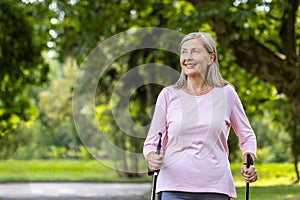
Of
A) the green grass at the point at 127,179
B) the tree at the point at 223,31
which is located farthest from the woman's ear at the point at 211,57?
the tree at the point at 223,31

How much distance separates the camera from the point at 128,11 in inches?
664

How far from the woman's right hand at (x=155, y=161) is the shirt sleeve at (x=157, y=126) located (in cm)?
5

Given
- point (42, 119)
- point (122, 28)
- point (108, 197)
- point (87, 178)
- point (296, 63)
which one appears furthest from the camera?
point (42, 119)

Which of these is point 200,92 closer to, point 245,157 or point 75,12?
point 245,157

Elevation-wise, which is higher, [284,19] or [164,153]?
[284,19]

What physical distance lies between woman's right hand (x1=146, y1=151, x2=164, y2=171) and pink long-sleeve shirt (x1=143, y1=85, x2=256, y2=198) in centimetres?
4

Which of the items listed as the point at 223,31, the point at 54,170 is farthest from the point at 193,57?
the point at 54,170

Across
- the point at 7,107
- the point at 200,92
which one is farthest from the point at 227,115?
the point at 7,107

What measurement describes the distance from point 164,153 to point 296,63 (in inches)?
470

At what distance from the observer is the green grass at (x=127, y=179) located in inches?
479

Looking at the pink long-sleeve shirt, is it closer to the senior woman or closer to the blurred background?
the senior woman

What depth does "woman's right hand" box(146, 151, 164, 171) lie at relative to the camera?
330 cm

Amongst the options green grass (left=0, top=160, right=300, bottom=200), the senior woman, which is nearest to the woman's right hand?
the senior woman

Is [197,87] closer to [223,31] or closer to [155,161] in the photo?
[155,161]
